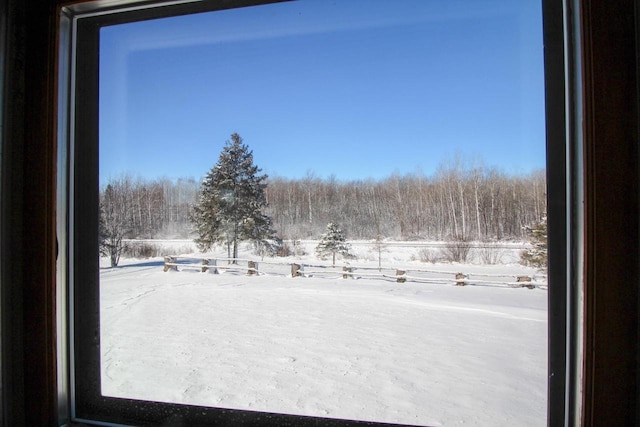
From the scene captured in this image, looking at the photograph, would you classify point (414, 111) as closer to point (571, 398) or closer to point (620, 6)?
point (620, 6)

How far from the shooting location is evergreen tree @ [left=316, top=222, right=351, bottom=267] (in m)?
2.00

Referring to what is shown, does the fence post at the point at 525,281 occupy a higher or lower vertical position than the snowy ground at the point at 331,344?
higher

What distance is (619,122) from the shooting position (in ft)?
1.94

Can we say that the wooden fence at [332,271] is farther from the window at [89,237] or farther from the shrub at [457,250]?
the window at [89,237]

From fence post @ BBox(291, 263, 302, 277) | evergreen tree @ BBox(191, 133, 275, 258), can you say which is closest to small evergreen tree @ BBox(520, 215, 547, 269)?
evergreen tree @ BBox(191, 133, 275, 258)

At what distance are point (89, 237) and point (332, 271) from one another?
1857mm

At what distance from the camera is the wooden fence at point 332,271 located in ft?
6.31

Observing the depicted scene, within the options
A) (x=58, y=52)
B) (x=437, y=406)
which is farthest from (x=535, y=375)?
(x=58, y=52)

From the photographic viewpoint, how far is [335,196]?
1923 mm

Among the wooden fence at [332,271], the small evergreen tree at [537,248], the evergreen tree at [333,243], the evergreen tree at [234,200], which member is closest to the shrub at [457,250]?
the wooden fence at [332,271]

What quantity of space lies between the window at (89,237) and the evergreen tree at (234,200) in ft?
2.82

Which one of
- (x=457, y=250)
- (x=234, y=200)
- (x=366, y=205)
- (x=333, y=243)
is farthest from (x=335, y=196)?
(x=457, y=250)

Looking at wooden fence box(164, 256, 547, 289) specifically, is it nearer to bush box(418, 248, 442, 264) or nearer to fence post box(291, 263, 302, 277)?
fence post box(291, 263, 302, 277)

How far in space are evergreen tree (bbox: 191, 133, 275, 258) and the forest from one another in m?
0.08
